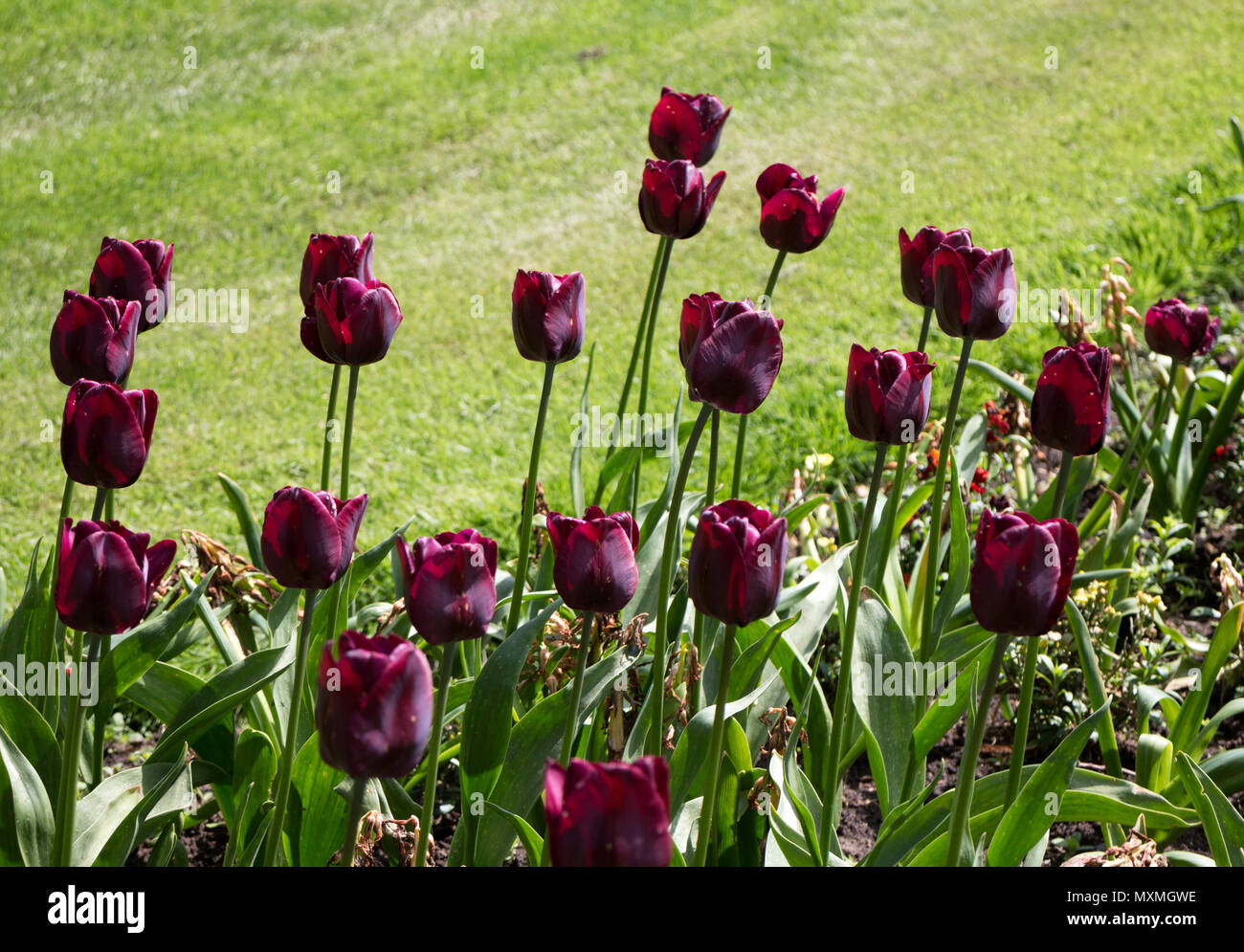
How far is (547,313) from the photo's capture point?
190 cm

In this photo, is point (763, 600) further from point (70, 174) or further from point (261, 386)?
point (70, 174)

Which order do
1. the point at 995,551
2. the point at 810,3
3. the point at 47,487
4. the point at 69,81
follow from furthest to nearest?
the point at 810,3 → the point at 69,81 → the point at 47,487 → the point at 995,551

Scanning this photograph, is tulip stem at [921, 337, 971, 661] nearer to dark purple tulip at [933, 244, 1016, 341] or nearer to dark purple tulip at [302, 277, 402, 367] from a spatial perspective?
dark purple tulip at [933, 244, 1016, 341]

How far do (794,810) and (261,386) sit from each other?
3.47m

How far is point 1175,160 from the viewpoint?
6.19 metres

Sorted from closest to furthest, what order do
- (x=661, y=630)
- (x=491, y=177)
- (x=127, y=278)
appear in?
(x=661, y=630) < (x=127, y=278) < (x=491, y=177)

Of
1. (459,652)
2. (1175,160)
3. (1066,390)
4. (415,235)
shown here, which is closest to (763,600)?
(1066,390)

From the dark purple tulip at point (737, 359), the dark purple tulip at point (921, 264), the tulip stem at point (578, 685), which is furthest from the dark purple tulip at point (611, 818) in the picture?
the dark purple tulip at point (921, 264)

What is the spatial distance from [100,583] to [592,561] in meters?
0.61

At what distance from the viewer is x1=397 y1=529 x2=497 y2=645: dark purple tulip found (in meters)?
1.47

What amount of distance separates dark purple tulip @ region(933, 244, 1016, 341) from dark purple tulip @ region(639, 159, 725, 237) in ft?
1.61

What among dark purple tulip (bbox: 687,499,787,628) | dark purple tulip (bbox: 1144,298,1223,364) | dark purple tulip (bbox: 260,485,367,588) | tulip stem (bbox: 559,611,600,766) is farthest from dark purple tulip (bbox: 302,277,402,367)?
dark purple tulip (bbox: 1144,298,1223,364)

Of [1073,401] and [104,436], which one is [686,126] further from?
[104,436]

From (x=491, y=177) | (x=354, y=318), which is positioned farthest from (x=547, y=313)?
(x=491, y=177)
